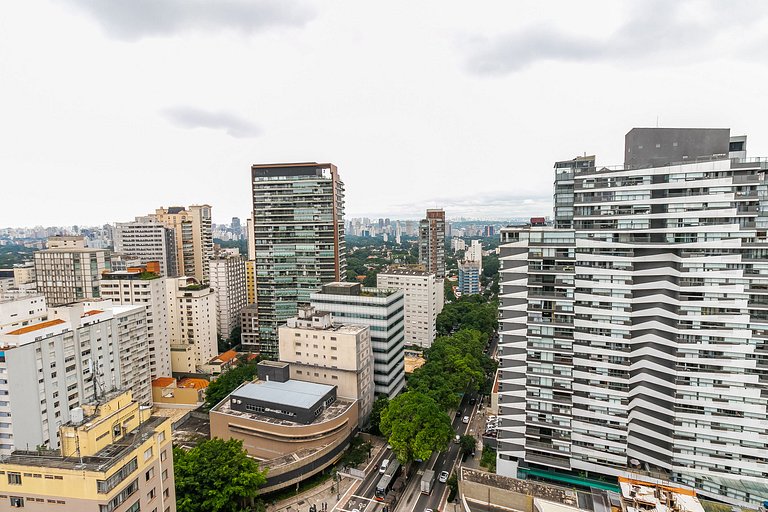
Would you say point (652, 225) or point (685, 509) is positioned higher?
point (652, 225)

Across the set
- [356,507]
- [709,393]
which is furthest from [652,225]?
[356,507]

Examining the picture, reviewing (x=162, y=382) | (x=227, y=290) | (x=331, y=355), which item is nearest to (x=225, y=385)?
(x=162, y=382)

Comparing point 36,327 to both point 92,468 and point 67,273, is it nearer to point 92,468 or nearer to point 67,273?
point 92,468

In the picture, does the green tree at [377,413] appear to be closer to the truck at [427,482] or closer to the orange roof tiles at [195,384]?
the truck at [427,482]

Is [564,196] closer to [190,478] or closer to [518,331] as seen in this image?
[518,331]

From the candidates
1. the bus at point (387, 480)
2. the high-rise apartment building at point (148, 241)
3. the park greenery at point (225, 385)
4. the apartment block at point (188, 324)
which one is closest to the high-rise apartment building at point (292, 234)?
the apartment block at point (188, 324)
